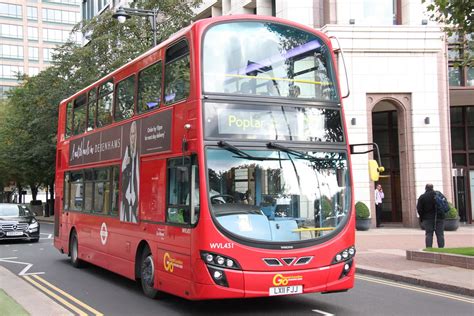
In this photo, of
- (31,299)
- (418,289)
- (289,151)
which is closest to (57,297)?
(31,299)

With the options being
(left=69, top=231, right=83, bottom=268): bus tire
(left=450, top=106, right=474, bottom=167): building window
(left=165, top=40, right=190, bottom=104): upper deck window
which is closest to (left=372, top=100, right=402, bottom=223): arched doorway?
(left=450, top=106, right=474, bottom=167): building window

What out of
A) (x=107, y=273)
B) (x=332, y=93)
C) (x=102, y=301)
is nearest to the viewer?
(x=332, y=93)

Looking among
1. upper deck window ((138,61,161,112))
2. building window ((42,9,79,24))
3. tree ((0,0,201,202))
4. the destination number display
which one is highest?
building window ((42,9,79,24))

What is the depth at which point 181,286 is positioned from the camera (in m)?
7.85

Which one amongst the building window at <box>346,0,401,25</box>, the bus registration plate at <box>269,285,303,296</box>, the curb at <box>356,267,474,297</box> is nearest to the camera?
the bus registration plate at <box>269,285,303,296</box>

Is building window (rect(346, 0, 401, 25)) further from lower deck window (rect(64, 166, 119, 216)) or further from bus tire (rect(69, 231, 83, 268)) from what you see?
bus tire (rect(69, 231, 83, 268))

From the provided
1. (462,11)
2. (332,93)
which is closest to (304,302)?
(332,93)

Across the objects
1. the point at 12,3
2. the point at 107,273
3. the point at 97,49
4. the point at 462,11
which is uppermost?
the point at 12,3

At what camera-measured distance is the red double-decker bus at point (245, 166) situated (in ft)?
24.1

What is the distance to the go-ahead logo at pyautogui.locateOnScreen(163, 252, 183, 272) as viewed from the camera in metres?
7.96

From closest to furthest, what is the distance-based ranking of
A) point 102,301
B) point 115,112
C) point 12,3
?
1. point 102,301
2. point 115,112
3. point 12,3

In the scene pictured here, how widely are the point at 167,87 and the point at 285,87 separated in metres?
1.99

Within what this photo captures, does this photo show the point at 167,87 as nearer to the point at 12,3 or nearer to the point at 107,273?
the point at 107,273

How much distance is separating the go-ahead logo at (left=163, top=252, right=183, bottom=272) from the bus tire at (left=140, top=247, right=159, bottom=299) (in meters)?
0.57
